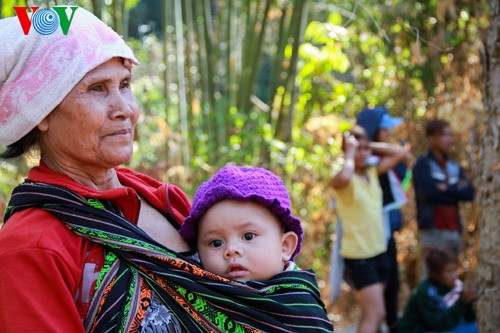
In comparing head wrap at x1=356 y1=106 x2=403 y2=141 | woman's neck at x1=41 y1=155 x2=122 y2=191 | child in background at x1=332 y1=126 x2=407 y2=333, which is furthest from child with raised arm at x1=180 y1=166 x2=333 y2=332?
head wrap at x1=356 y1=106 x2=403 y2=141

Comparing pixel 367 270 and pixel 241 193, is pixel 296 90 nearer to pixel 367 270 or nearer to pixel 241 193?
pixel 367 270

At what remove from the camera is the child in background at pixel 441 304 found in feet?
17.7

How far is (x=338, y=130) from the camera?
7965 mm

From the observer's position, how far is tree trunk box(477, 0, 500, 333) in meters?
3.78

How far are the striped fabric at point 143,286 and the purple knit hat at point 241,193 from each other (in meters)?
0.22

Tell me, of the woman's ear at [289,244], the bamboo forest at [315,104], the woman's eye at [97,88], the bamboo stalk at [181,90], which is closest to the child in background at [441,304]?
the bamboo forest at [315,104]

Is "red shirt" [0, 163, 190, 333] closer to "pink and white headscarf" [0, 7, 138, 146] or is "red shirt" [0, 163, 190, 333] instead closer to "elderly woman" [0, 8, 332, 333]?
"elderly woman" [0, 8, 332, 333]

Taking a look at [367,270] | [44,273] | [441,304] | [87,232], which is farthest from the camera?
[367,270]

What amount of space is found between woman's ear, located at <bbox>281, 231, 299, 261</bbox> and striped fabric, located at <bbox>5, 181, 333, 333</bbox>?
251 mm

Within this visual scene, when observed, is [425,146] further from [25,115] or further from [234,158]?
[25,115]

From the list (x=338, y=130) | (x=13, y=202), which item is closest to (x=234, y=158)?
(x=338, y=130)

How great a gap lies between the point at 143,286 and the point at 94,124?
424mm

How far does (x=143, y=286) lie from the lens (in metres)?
1.93

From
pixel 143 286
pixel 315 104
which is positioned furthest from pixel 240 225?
pixel 315 104
